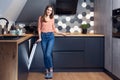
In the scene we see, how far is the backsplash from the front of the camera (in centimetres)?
596

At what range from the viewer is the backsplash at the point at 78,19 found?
596 centimetres

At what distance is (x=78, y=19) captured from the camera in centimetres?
598

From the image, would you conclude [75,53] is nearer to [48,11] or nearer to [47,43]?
[47,43]

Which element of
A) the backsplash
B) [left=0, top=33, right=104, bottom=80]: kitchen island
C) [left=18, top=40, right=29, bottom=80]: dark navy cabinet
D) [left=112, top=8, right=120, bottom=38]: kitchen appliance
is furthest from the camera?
the backsplash

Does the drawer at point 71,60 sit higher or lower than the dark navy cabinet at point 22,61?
lower

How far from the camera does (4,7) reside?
4.42m

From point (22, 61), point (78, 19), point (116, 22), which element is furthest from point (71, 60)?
point (22, 61)

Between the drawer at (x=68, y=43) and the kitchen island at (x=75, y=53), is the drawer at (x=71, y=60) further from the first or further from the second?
the drawer at (x=68, y=43)

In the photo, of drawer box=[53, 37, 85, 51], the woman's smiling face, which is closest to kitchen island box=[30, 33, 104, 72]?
drawer box=[53, 37, 85, 51]

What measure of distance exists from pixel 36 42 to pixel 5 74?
2237mm

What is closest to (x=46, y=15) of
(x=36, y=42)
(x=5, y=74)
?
(x=36, y=42)

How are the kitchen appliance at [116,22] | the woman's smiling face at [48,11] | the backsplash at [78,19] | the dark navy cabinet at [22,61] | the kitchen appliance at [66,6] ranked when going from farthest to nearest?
the backsplash at [78,19] < the kitchen appliance at [66,6] < the woman's smiling face at [48,11] < the kitchen appliance at [116,22] < the dark navy cabinet at [22,61]

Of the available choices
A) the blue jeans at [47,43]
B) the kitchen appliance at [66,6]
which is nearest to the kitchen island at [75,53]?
the blue jeans at [47,43]

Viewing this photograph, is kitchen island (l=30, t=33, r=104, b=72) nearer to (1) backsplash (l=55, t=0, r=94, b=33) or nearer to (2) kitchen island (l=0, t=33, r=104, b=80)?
(2) kitchen island (l=0, t=33, r=104, b=80)
